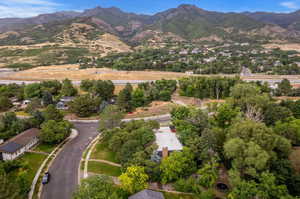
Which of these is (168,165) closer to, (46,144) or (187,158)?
(187,158)

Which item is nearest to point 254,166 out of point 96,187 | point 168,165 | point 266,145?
point 266,145

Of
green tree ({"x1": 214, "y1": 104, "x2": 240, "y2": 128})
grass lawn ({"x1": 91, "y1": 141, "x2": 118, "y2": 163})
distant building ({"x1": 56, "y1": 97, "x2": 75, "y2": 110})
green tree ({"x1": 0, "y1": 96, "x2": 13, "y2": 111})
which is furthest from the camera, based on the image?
distant building ({"x1": 56, "y1": 97, "x2": 75, "y2": 110})

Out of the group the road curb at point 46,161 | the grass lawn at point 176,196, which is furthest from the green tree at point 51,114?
the grass lawn at point 176,196

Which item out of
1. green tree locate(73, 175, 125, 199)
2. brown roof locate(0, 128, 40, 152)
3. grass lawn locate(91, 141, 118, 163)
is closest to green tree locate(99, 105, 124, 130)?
grass lawn locate(91, 141, 118, 163)

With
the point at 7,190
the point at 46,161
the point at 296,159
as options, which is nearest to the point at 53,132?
the point at 46,161

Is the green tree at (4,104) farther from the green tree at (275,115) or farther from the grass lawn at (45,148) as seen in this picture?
the green tree at (275,115)

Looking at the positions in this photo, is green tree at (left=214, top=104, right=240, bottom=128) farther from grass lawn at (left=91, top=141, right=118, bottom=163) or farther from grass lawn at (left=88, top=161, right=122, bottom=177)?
grass lawn at (left=88, top=161, right=122, bottom=177)

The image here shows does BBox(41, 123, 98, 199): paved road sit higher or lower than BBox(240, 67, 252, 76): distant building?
lower
